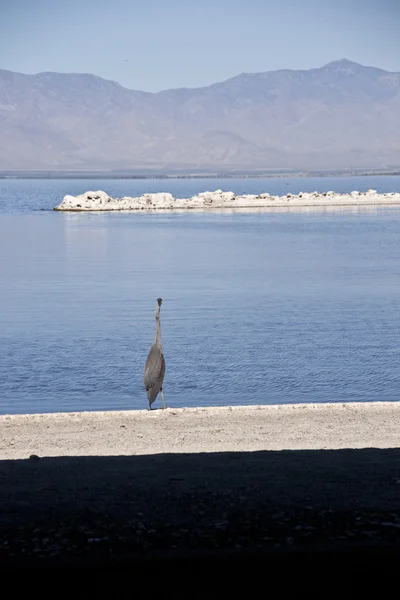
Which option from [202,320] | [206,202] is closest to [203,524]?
[202,320]

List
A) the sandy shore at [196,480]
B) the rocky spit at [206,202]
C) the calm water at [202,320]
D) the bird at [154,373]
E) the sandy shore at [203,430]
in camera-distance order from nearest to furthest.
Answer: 1. the sandy shore at [196,480]
2. the sandy shore at [203,430]
3. the bird at [154,373]
4. the calm water at [202,320]
5. the rocky spit at [206,202]

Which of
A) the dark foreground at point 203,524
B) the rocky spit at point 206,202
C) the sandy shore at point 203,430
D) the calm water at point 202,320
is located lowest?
the rocky spit at point 206,202

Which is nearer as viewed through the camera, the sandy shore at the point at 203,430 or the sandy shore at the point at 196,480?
the sandy shore at the point at 196,480

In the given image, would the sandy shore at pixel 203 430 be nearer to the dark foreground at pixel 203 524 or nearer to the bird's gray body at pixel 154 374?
the bird's gray body at pixel 154 374

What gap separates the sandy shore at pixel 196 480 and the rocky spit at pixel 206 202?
85.5m

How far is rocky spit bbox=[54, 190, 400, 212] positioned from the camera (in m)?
98.5

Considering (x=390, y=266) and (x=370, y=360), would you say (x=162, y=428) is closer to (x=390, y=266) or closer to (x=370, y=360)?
(x=370, y=360)

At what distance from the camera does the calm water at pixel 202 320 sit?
1786 centimetres

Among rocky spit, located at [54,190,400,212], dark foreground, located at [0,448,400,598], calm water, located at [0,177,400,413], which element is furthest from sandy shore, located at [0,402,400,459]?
rocky spit, located at [54,190,400,212]

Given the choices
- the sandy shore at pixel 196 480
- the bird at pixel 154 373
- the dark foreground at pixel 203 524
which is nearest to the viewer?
the dark foreground at pixel 203 524

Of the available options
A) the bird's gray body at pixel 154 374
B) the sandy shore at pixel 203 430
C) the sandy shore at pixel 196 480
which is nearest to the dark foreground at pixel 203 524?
the sandy shore at pixel 196 480

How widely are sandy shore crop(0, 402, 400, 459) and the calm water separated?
3.03 metres

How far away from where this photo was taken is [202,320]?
2609 cm

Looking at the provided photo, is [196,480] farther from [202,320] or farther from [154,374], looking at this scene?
[202,320]
